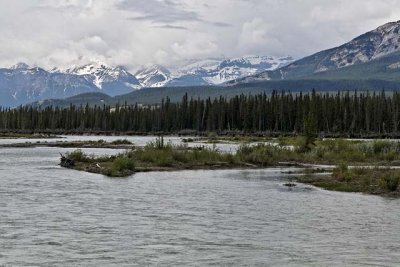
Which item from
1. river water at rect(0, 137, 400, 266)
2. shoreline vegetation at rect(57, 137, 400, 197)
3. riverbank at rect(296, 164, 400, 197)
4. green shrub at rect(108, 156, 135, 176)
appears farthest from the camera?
green shrub at rect(108, 156, 135, 176)

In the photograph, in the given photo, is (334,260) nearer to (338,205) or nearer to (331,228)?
(331,228)

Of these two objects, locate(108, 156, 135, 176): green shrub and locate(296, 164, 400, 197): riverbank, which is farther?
locate(108, 156, 135, 176): green shrub

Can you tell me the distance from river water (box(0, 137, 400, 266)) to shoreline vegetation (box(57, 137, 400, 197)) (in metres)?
3.81

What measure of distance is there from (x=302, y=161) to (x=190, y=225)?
4397 cm

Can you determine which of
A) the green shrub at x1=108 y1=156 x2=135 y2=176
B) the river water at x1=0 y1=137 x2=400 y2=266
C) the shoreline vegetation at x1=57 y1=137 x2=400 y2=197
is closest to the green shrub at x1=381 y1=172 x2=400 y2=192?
the shoreline vegetation at x1=57 y1=137 x2=400 y2=197

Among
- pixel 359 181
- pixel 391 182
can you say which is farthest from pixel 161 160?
pixel 391 182

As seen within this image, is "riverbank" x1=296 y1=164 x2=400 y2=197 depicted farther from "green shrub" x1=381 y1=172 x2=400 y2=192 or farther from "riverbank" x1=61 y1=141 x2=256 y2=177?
"riverbank" x1=61 y1=141 x2=256 y2=177

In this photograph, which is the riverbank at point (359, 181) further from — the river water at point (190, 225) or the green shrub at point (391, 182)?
the river water at point (190, 225)

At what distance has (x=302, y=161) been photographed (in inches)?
2825

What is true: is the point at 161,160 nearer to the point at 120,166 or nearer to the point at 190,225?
the point at 120,166

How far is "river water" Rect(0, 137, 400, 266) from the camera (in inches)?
911

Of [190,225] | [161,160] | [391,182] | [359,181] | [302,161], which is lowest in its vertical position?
[190,225]

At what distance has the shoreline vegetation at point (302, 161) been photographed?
1838 inches

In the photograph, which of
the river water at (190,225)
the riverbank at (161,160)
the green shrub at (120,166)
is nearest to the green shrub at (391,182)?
the river water at (190,225)
